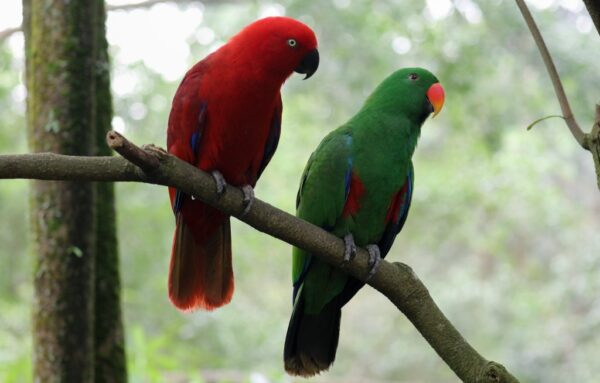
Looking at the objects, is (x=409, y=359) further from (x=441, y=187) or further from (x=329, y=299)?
(x=329, y=299)

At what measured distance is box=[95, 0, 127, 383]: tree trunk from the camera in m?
2.16

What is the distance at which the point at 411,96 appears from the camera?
7.34 ft

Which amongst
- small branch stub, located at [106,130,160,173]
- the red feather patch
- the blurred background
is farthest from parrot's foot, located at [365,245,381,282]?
the blurred background

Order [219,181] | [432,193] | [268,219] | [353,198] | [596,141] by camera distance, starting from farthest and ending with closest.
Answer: [432,193]
[353,198]
[219,181]
[268,219]
[596,141]

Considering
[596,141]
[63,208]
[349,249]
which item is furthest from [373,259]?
[63,208]

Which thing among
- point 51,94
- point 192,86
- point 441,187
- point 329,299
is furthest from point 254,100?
point 441,187

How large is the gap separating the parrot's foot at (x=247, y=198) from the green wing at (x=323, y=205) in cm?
29

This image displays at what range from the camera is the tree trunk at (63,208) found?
1.93 meters

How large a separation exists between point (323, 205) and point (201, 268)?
395mm

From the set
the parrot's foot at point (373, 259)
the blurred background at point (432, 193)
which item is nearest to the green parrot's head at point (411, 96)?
the parrot's foot at point (373, 259)

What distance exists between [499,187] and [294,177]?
197cm

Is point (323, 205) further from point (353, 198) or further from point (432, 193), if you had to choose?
point (432, 193)

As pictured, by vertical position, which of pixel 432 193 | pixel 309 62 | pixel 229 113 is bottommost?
pixel 229 113

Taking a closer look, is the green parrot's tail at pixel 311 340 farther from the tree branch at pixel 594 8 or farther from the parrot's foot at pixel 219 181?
the tree branch at pixel 594 8
